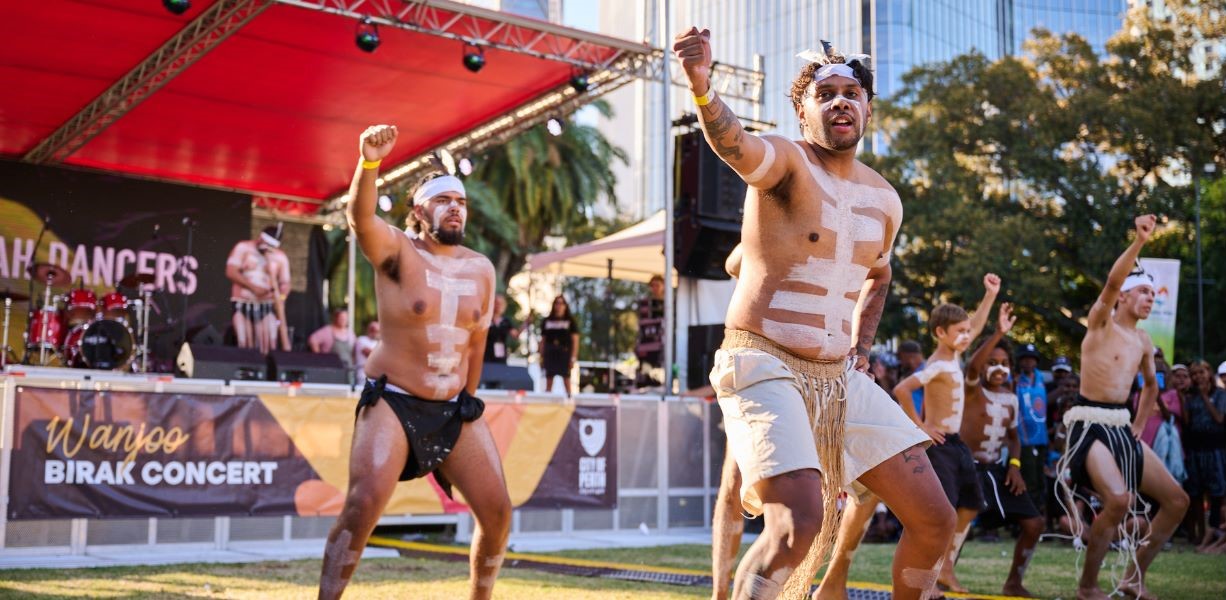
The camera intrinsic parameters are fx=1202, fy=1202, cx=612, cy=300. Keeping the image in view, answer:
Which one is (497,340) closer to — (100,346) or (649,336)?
(649,336)

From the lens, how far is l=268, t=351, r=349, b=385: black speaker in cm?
1488

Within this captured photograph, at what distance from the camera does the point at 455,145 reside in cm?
1830

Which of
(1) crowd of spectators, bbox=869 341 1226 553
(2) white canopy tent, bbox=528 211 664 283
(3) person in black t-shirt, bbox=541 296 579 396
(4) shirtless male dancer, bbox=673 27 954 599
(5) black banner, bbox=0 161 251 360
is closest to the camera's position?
(4) shirtless male dancer, bbox=673 27 954 599

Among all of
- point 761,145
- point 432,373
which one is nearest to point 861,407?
point 761,145

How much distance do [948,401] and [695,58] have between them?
4.63 m

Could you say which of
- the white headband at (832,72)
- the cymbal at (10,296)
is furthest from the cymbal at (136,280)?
the white headband at (832,72)

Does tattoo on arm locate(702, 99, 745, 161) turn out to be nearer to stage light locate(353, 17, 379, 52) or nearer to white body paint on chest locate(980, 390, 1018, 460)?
white body paint on chest locate(980, 390, 1018, 460)

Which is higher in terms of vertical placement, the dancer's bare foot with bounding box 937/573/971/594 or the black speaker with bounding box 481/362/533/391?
the black speaker with bounding box 481/362/533/391

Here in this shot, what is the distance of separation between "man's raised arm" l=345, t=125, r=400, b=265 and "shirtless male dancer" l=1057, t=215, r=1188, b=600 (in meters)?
4.61

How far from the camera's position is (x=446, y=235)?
19.6ft

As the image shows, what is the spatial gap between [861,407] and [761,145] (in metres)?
A: 1.18

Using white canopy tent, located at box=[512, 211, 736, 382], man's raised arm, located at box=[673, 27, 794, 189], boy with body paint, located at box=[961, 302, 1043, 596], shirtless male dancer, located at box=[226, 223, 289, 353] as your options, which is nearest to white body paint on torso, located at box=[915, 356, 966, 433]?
boy with body paint, located at box=[961, 302, 1043, 596]

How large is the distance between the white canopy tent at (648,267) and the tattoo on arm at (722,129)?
10.5m

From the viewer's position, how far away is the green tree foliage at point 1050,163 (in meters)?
26.8
